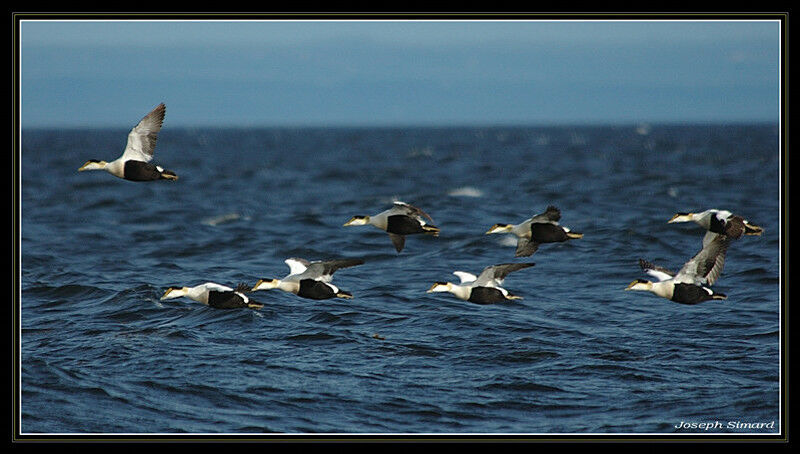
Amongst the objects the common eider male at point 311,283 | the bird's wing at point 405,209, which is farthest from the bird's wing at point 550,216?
the common eider male at point 311,283

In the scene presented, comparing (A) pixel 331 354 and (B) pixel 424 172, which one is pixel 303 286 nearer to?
(A) pixel 331 354

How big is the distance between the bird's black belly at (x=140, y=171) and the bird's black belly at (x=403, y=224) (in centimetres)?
324

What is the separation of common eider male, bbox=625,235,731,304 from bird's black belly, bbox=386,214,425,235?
126 inches

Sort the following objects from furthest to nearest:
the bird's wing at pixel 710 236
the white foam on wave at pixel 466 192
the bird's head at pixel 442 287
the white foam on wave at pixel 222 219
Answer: the white foam on wave at pixel 466 192 → the white foam on wave at pixel 222 219 → the bird's head at pixel 442 287 → the bird's wing at pixel 710 236

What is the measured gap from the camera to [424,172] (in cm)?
5934

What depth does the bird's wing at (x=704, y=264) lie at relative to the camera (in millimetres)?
13477

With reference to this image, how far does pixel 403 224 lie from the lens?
13.7 m

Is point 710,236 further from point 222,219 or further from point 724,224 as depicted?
point 222,219

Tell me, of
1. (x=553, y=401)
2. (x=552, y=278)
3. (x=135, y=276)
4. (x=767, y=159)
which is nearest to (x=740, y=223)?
(x=553, y=401)

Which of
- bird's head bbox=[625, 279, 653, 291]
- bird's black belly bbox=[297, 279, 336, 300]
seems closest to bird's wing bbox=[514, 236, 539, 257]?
bird's head bbox=[625, 279, 653, 291]

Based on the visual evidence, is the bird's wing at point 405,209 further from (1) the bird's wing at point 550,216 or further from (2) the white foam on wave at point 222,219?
(2) the white foam on wave at point 222,219

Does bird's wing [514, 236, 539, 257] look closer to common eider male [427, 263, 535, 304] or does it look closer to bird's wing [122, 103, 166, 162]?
common eider male [427, 263, 535, 304]

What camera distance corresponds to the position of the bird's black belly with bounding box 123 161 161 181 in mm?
13289
